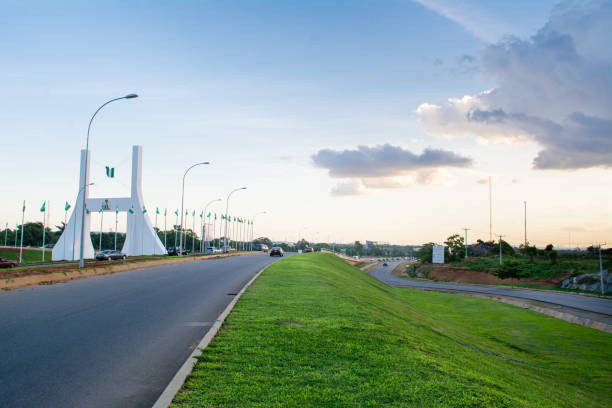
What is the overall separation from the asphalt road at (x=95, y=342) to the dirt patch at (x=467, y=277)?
6481cm

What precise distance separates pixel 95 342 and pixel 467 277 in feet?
273

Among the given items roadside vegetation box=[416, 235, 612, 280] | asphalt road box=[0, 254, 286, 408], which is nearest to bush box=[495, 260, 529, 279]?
roadside vegetation box=[416, 235, 612, 280]

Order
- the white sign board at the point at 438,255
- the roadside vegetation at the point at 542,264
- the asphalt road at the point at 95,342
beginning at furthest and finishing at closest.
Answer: the white sign board at the point at 438,255, the roadside vegetation at the point at 542,264, the asphalt road at the point at 95,342

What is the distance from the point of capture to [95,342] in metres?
8.48

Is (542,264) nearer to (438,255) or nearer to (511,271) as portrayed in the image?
(511,271)

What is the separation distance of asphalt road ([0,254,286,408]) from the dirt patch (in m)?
64.8

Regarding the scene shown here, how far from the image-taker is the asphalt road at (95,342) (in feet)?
19.0

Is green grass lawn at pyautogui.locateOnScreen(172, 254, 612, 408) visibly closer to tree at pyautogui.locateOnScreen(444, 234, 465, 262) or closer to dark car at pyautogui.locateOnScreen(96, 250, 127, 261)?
dark car at pyautogui.locateOnScreen(96, 250, 127, 261)

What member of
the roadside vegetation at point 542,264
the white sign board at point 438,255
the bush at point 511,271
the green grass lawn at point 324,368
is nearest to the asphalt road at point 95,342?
the green grass lawn at point 324,368

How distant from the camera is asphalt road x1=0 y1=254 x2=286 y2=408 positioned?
578 cm

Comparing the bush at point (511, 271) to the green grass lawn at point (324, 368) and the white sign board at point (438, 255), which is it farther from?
the green grass lawn at point (324, 368)

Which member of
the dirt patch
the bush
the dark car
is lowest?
the dirt patch

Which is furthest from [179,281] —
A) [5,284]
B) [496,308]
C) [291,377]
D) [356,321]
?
[496,308]

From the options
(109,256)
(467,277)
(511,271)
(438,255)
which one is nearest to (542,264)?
(511,271)
